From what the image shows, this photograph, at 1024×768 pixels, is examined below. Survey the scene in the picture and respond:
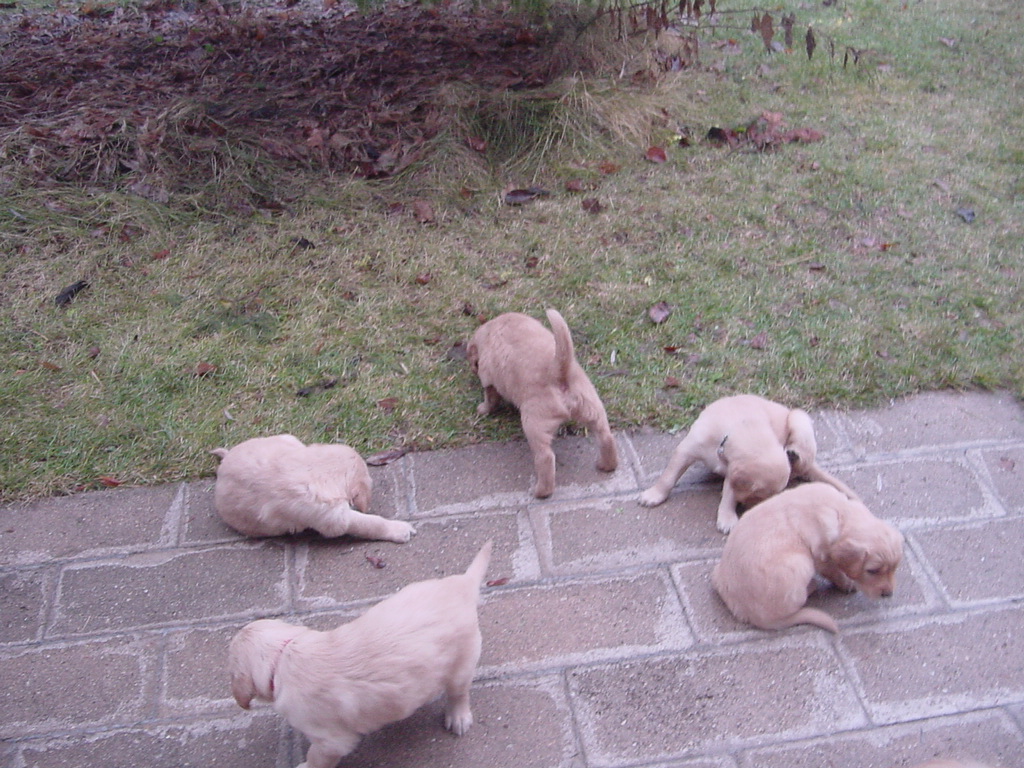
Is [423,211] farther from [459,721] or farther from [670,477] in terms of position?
[459,721]

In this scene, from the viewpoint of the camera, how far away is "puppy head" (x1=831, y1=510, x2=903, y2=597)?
284cm

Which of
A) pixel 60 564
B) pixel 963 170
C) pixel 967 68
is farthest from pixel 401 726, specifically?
pixel 967 68

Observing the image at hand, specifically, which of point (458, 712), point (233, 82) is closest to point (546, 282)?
point (458, 712)

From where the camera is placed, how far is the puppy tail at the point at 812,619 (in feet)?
9.47

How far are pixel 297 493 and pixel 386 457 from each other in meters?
0.62

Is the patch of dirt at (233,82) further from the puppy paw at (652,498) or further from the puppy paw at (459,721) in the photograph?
the puppy paw at (459,721)

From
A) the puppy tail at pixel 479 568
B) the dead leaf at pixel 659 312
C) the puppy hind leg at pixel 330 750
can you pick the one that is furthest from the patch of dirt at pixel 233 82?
the puppy hind leg at pixel 330 750

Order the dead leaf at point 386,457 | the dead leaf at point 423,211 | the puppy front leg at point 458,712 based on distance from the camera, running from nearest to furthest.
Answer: the puppy front leg at point 458,712, the dead leaf at point 386,457, the dead leaf at point 423,211

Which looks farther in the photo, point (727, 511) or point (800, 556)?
point (727, 511)

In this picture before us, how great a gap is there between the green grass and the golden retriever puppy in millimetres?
1011

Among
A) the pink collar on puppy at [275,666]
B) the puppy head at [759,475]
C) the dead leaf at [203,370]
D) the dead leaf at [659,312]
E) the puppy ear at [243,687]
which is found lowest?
the dead leaf at [203,370]

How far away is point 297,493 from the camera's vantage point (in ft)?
10.5

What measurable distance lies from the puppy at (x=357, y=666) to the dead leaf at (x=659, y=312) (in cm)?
236

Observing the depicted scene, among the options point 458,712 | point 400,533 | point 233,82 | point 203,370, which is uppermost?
point 458,712
